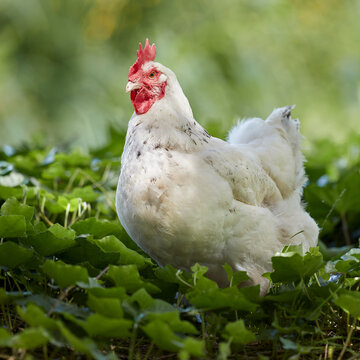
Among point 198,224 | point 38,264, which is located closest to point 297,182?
point 198,224

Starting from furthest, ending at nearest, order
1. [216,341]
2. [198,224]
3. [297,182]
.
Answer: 1. [297,182]
2. [198,224]
3. [216,341]

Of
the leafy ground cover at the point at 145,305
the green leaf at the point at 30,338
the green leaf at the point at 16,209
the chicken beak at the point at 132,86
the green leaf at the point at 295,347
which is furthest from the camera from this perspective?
the chicken beak at the point at 132,86

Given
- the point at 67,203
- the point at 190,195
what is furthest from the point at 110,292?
the point at 67,203

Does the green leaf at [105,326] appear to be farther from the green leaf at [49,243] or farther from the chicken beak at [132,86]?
the chicken beak at [132,86]

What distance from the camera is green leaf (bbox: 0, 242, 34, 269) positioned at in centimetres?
182

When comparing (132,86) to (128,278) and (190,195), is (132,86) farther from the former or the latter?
(128,278)

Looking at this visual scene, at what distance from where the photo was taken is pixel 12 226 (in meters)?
1.98

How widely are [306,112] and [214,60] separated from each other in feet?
4.92

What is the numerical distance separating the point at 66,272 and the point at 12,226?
393mm

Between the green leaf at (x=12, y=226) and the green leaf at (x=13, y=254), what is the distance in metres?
0.15

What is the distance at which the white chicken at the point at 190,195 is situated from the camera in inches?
82.0

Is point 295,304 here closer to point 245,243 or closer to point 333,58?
point 245,243

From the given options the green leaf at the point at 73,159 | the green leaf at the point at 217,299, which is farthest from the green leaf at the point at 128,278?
the green leaf at the point at 73,159

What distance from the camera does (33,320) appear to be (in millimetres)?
1503
